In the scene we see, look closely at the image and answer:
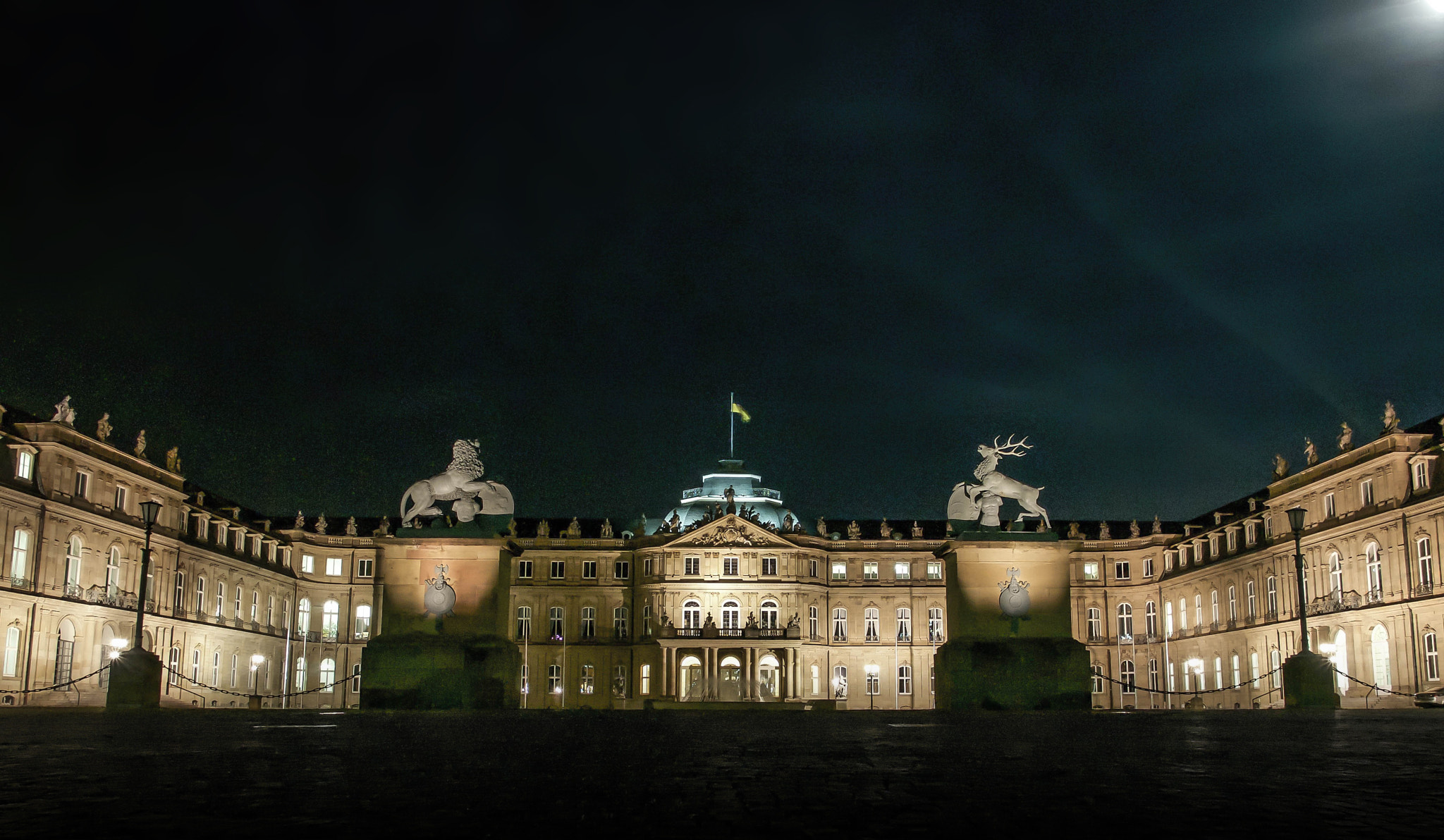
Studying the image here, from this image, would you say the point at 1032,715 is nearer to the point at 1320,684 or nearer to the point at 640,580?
the point at 1320,684

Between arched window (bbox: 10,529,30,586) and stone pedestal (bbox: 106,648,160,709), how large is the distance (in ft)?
86.8

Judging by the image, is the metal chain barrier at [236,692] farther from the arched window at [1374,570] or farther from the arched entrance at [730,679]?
the arched window at [1374,570]

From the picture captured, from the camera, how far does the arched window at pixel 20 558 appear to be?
182 feet

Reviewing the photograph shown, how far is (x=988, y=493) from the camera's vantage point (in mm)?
34062

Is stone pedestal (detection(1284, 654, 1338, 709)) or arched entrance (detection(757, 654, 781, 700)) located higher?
stone pedestal (detection(1284, 654, 1338, 709))

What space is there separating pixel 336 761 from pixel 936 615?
305ft

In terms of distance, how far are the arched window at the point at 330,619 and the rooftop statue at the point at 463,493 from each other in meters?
66.9

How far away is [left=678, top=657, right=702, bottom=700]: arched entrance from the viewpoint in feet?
299

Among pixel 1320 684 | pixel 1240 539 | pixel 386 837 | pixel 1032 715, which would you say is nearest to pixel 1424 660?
pixel 1240 539

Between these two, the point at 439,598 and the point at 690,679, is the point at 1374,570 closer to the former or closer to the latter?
the point at 690,679

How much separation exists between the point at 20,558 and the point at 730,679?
50674 mm

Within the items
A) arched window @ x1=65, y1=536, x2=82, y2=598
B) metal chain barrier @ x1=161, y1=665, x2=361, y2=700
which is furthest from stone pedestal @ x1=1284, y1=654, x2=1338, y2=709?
arched window @ x1=65, y1=536, x2=82, y2=598

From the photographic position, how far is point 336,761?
11.0 metres

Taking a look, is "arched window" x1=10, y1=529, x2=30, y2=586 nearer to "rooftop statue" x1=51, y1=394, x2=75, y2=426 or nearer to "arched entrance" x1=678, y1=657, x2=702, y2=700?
"rooftop statue" x1=51, y1=394, x2=75, y2=426
